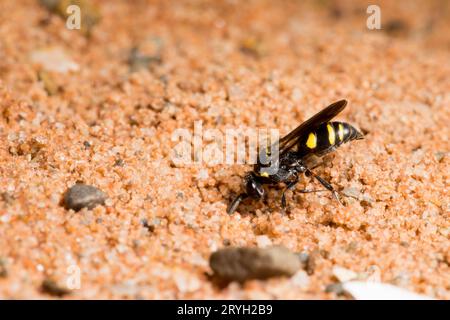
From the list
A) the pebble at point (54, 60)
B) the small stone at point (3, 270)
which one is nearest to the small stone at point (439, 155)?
the small stone at point (3, 270)

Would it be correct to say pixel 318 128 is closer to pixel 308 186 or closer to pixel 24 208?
pixel 308 186

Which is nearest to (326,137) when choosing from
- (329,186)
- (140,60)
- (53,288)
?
(329,186)

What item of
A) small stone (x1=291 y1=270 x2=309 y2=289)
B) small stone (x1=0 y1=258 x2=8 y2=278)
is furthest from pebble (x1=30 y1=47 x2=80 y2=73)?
small stone (x1=291 y1=270 x2=309 y2=289)

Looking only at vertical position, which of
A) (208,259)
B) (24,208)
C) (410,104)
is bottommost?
(208,259)

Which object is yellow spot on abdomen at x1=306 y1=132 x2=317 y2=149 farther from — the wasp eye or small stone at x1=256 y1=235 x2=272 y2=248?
small stone at x1=256 y1=235 x2=272 y2=248
